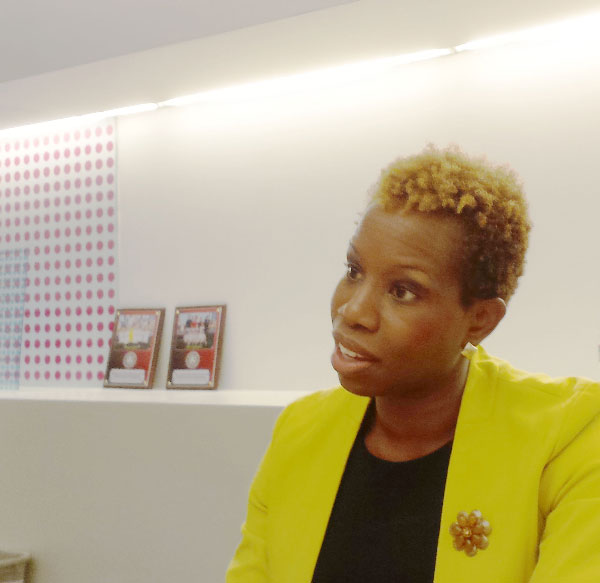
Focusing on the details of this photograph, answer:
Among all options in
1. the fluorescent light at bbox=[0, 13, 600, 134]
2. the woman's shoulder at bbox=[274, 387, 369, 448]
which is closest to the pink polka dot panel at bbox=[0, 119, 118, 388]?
the fluorescent light at bbox=[0, 13, 600, 134]

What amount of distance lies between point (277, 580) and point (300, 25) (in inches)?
48.9

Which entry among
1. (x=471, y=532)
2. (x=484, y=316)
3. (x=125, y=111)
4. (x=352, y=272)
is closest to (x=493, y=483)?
(x=471, y=532)

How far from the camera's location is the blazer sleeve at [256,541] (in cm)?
114

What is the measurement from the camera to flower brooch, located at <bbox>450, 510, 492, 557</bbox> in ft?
3.07

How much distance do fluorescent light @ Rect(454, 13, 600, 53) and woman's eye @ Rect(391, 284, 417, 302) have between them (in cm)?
116

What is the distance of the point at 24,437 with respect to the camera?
7.18 feet

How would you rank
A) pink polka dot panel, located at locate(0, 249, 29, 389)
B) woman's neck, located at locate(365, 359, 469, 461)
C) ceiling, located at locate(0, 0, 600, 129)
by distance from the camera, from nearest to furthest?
woman's neck, located at locate(365, 359, 469, 461) → ceiling, located at locate(0, 0, 600, 129) → pink polka dot panel, located at locate(0, 249, 29, 389)

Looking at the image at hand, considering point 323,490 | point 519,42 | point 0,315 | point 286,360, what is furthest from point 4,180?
point 323,490

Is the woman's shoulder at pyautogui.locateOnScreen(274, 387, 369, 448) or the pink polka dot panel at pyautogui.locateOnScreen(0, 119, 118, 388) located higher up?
the pink polka dot panel at pyautogui.locateOnScreen(0, 119, 118, 388)

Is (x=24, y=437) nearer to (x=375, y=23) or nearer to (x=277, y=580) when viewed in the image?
(x=277, y=580)

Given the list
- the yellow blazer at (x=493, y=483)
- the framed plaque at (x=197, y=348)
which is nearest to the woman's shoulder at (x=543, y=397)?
the yellow blazer at (x=493, y=483)

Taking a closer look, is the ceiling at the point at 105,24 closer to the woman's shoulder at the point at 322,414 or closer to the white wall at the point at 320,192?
the white wall at the point at 320,192

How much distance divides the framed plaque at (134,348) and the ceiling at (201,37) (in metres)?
0.70

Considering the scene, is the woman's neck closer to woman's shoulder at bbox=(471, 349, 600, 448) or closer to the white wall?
woman's shoulder at bbox=(471, 349, 600, 448)
